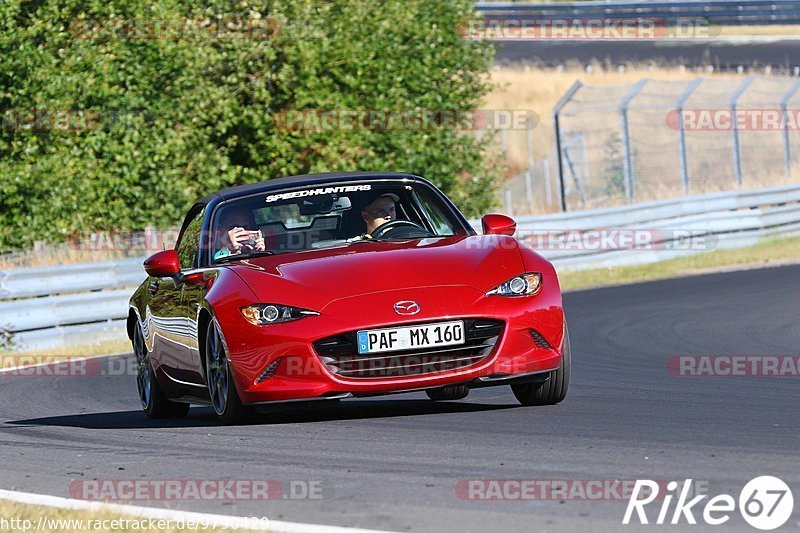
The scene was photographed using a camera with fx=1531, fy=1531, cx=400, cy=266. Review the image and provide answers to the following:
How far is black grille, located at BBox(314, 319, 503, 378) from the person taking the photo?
25.8 ft

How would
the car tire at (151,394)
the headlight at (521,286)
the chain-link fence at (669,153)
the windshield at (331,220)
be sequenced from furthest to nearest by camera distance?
the chain-link fence at (669,153), the car tire at (151,394), the windshield at (331,220), the headlight at (521,286)

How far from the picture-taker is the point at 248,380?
808 cm

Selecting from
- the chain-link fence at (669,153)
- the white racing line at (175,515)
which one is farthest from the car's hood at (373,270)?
the chain-link fence at (669,153)

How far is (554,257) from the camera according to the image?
22.0m

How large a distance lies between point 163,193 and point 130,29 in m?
2.47

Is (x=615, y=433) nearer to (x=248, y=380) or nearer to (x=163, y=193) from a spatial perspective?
(x=248, y=380)

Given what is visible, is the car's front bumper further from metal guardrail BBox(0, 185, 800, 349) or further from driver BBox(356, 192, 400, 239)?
metal guardrail BBox(0, 185, 800, 349)

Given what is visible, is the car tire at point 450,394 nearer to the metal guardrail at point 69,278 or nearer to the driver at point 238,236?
the driver at point 238,236

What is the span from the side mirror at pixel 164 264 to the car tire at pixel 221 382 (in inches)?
30.6

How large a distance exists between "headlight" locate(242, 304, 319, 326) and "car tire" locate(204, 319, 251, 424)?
32cm

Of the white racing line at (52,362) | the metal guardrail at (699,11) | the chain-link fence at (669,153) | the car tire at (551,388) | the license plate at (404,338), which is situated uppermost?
the license plate at (404,338)

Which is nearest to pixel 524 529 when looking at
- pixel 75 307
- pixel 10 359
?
pixel 10 359

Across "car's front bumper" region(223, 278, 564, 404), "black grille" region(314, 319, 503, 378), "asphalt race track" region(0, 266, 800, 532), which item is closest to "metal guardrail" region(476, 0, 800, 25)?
"asphalt race track" region(0, 266, 800, 532)

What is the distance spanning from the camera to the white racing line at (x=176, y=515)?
17.5 ft
